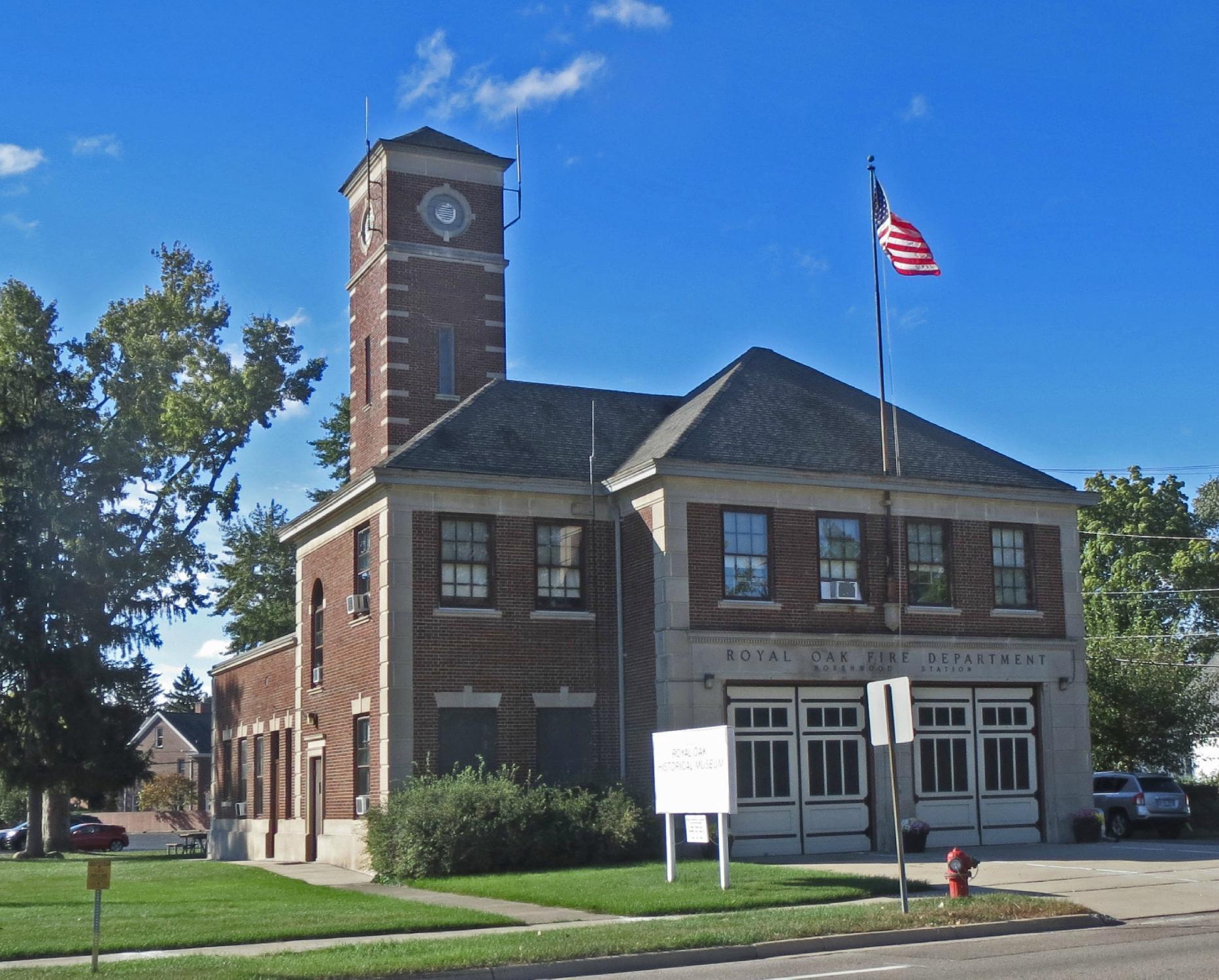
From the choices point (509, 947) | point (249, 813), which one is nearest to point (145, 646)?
point (249, 813)

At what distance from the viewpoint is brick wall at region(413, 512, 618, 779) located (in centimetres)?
2644

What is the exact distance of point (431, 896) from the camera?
67.4ft

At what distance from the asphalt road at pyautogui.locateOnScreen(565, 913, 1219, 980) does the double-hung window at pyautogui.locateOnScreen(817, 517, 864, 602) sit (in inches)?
478

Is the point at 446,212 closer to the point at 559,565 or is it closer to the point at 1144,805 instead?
the point at 559,565

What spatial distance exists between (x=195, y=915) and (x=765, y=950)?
7782 millimetres

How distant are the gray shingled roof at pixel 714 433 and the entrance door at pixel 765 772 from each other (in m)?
4.46

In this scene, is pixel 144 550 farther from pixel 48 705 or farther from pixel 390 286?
pixel 390 286

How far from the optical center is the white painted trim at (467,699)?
86.6 feet

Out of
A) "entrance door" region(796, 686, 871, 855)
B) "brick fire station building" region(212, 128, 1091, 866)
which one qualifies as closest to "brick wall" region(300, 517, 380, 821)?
"brick fire station building" region(212, 128, 1091, 866)

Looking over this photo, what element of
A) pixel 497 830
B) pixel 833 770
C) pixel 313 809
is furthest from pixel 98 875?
pixel 313 809

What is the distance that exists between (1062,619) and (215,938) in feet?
64.7

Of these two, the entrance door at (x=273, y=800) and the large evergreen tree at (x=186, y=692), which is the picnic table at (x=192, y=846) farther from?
the large evergreen tree at (x=186, y=692)

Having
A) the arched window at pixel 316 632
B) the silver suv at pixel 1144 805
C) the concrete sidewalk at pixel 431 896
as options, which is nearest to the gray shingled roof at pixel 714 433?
the arched window at pixel 316 632

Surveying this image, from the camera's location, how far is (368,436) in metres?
33.4
